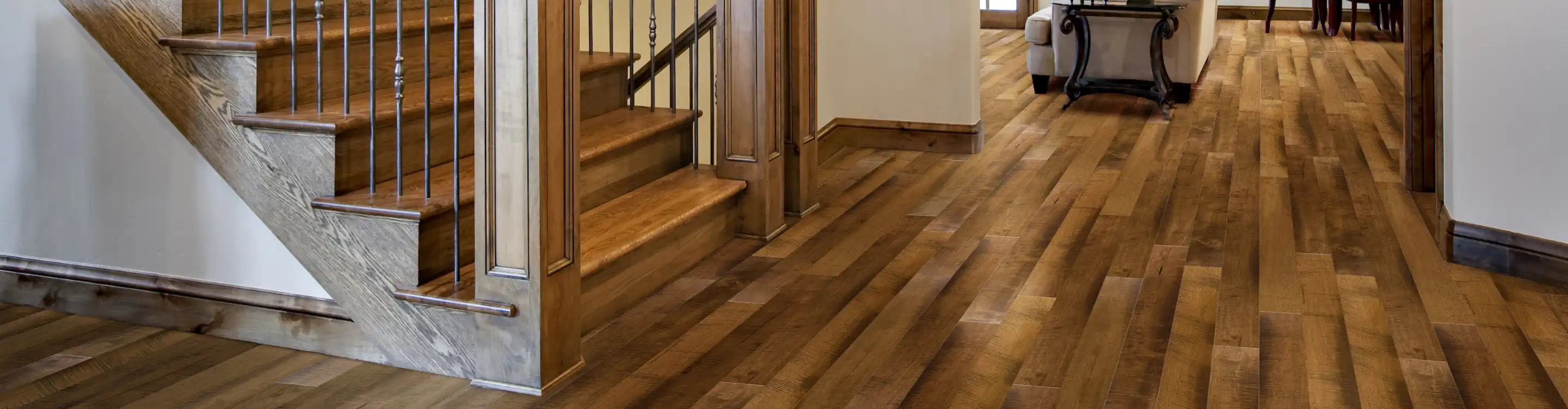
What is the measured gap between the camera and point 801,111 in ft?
13.8

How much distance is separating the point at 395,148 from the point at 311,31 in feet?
1.33

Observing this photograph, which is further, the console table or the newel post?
the console table

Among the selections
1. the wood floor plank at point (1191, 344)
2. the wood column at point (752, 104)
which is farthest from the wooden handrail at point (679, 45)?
the wood floor plank at point (1191, 344)

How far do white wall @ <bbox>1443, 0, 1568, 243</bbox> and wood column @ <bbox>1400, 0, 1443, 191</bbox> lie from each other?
2.54 ft

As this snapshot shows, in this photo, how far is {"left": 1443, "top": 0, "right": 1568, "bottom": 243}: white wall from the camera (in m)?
3.36

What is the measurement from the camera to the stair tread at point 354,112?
2.82 meters

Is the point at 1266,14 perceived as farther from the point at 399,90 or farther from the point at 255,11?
the point at 399,90

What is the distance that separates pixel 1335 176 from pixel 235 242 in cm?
380

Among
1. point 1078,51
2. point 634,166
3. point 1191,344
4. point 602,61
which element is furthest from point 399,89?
point 1078,51

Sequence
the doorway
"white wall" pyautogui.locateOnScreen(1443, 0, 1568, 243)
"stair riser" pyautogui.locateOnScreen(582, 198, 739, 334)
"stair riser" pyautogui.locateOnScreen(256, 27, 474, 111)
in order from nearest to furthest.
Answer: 1. "stair riser" pyautogui.locateOnScreen(256, 27, 474, 111)
2. "stair riser" pyautogui.locateOnScreen(582, 198, 739, 334)
3. "white wall" pyautogui.locateOnScreen(1443, 0, 1568, 243)
4. the doorway

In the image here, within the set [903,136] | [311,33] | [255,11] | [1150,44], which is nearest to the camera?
[311,33]

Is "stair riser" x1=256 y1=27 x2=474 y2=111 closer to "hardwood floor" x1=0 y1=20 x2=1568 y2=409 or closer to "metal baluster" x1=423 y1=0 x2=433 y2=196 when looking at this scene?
"metal baluster" x1=423 y1=0 x2=433 y2=196

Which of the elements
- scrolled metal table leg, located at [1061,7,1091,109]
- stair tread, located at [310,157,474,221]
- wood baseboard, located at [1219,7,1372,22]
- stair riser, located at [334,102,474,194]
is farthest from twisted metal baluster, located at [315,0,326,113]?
wood baseboard, located at [1219,7,1372,22]

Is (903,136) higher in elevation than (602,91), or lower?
lower
